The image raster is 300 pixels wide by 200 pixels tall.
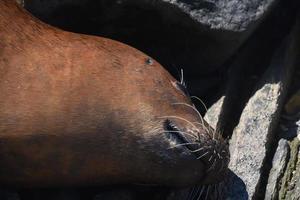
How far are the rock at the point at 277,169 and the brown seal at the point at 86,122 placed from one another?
0.37m

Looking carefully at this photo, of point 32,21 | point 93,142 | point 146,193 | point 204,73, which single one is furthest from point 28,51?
point 204,73

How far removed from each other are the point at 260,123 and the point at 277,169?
0.27m

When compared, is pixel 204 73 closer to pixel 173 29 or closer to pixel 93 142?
pixel 173 29

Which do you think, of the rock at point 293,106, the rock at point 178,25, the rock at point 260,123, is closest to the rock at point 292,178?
the rock at point 260,123

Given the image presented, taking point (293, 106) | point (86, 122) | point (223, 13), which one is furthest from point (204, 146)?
point (293, 106)

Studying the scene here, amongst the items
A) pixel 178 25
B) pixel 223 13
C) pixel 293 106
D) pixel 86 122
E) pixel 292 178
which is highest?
pixel 223 13

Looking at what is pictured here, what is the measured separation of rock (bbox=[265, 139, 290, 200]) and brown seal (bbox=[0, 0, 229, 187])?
0.37 meters

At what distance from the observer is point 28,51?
12.6ft

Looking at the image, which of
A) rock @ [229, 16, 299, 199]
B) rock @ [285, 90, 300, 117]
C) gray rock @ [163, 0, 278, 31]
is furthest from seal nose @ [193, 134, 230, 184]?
rock @ [285, 90, 300, 117]

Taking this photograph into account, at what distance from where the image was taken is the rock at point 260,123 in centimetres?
420

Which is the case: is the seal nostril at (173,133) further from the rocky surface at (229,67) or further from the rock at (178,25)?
the rock at (178,25)

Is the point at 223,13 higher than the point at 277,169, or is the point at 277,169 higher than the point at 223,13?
the point at 223,13

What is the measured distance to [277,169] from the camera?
14.1 ft

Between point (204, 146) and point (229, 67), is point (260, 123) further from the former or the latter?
point (204, 146)
